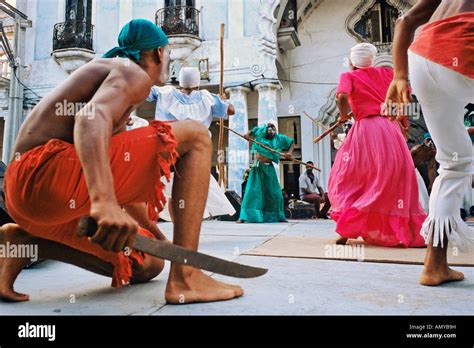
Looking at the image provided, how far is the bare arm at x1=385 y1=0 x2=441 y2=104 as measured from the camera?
6.69ft

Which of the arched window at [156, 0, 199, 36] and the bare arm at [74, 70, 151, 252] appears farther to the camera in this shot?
the arched window at [156, 0, 199, 36]

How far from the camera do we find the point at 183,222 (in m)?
1.62

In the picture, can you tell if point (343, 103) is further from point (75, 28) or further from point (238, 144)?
point (75, 28)

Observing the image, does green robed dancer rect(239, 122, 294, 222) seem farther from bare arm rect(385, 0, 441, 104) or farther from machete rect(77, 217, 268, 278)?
machete rect(77, 217, 268, 278)

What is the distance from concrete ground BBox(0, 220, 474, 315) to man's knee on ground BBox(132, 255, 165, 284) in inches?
2.1

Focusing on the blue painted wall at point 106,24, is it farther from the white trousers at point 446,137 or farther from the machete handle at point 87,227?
the machete handle at point 87,227

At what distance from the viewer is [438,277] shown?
1866 mm

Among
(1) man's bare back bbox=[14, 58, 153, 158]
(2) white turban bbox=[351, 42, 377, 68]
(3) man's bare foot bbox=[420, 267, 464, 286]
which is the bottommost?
(3) man's bare foot bbox=[420, 267, 464, 286]

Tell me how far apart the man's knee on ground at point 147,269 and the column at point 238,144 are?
920 cm

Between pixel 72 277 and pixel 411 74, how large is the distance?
6.68ft

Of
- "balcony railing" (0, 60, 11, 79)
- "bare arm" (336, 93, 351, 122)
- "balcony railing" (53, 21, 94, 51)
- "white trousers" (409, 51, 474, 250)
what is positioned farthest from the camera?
"balcony railing" (0, 60, 11, 79)

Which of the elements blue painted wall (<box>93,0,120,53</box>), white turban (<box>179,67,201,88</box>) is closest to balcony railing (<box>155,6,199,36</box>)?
blue painted wall (<box>93,0,120,53</box>)
